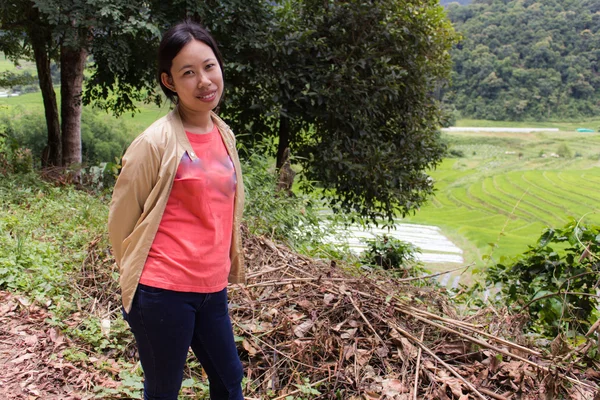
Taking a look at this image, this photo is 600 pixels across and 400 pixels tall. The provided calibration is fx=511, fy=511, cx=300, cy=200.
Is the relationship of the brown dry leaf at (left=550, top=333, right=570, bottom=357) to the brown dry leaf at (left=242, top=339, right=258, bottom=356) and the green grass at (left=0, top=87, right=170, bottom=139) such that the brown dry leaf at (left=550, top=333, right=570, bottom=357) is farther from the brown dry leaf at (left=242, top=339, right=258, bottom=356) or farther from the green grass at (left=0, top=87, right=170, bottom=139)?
the green grass at (left=0, top=87, right=170, bottom=139)

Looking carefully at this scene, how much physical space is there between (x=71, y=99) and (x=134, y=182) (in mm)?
7035

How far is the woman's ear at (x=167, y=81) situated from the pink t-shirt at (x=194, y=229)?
0.56 feet

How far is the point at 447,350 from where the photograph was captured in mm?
2617

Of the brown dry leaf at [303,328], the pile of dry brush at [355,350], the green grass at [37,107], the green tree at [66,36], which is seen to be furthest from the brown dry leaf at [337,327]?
the green grass at [37,107]

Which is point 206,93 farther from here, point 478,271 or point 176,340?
point 478,271

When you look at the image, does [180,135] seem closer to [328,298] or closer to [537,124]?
[328,298]

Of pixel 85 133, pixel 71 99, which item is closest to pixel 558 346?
pixel 71 99

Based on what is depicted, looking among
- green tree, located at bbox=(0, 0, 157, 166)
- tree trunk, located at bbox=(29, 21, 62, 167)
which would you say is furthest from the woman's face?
tree trunk, located at bbox=(29, 21, 62, 167)

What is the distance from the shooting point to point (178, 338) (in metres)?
1.59

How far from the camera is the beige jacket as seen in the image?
152 cm

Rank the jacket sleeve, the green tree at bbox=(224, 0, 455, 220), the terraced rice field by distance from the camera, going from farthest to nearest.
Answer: the terraced rice field, the green tree at bbox=(224, 0, 455, 220), the jacket sleeve

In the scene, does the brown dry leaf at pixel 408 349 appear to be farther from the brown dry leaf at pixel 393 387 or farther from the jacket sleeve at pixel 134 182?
the jacket sleeve at pixel 134 182

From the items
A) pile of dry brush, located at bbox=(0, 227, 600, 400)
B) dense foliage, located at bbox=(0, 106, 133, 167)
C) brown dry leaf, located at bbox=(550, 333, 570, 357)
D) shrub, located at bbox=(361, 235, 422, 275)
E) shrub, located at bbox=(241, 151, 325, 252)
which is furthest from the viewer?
dense foliage, located at bbox=(0, 106, 133, 167)

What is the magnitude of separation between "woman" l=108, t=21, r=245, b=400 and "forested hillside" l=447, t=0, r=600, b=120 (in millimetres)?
34013
